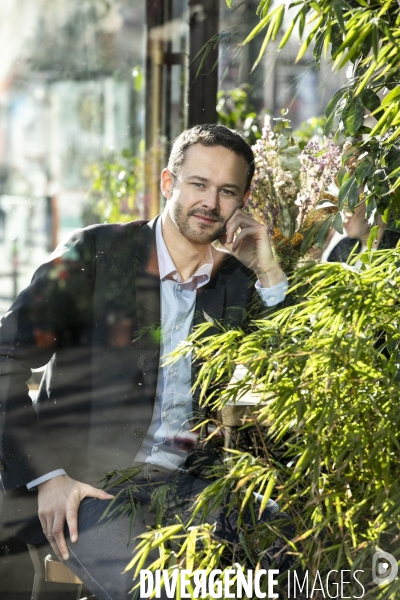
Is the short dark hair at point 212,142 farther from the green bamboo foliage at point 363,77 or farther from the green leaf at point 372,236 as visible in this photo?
the green leaf at point 372,236

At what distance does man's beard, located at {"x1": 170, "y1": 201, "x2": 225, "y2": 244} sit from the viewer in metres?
1.75

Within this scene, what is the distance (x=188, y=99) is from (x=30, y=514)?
1.22m

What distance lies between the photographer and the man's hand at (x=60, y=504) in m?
1.65

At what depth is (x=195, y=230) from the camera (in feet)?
5.78

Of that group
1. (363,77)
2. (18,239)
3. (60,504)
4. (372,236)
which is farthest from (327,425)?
(18,239)

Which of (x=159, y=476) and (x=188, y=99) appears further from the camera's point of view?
(x=188, y=99)

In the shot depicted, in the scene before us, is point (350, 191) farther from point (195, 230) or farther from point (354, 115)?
point (195, 230)

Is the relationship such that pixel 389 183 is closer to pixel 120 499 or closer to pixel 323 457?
pixel 323 457

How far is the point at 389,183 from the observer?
1.46 meters

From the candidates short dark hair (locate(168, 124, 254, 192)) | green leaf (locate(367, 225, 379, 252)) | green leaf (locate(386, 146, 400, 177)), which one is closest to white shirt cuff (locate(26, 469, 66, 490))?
short dark hair (locate(168, 124, 254, 192))

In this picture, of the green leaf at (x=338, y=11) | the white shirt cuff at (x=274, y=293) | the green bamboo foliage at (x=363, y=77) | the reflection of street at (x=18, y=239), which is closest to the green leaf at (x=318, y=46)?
the green bamboo foliage at (x=363, y=77)

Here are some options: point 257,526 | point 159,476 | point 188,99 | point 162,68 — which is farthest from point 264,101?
point 257,526

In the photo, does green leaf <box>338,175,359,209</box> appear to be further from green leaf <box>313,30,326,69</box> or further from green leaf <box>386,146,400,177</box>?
green leaf <box>313,30,326,69</box>

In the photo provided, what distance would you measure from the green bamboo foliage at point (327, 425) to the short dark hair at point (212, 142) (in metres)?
0.54
